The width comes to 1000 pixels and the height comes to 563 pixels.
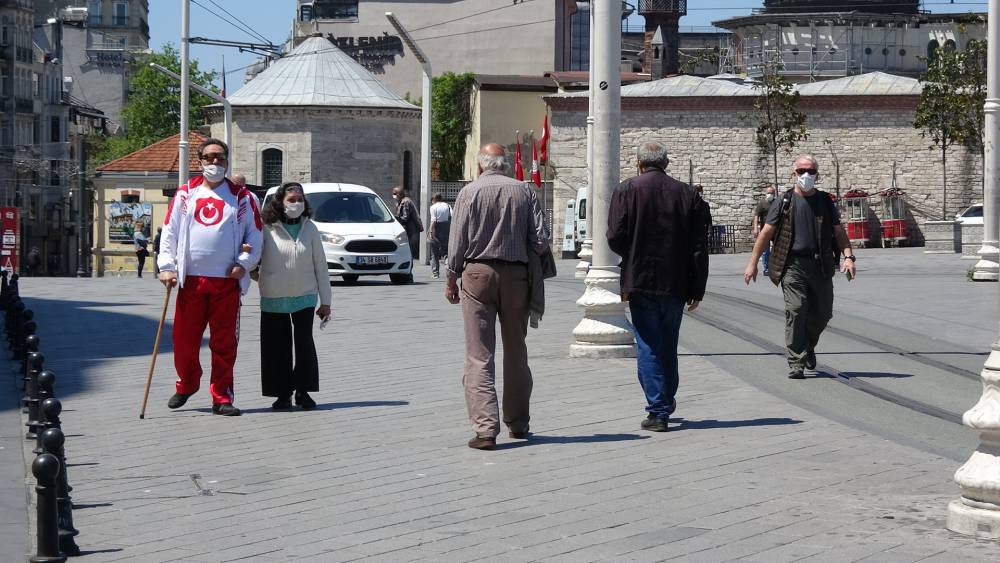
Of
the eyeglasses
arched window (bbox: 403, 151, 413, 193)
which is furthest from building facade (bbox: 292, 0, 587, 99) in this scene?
the eyeglasses

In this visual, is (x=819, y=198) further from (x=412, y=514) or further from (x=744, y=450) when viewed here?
(x=412, y=514)

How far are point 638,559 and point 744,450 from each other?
8.50 feet

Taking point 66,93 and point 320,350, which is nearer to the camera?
point 320,350

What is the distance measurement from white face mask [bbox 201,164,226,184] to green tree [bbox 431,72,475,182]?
64356mm

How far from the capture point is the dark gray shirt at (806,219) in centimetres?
1160

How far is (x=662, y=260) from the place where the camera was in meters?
9.03

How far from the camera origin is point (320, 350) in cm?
1403

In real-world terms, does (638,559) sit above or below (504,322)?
below

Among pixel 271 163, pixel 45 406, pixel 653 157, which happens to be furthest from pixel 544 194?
pixel 45 406

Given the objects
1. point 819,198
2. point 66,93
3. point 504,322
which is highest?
point 66,93

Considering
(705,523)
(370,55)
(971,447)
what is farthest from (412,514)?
(370,55)

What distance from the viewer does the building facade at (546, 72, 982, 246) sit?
161ft

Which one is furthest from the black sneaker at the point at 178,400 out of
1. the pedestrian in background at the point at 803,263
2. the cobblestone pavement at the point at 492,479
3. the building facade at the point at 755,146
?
the building facade at the point at 755,146

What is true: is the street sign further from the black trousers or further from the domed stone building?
the domed stone building
